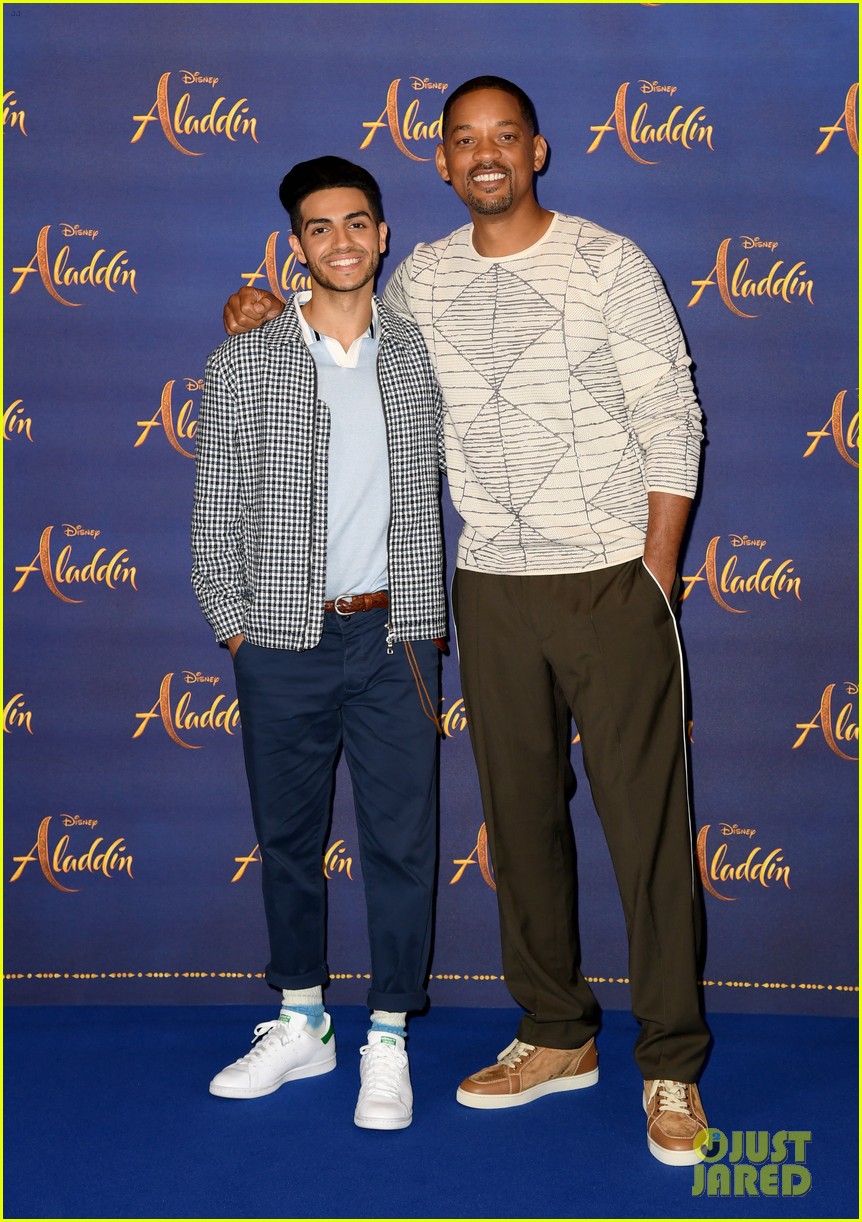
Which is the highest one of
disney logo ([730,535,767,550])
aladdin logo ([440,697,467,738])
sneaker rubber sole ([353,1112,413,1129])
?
disney logo ([730,535,767,550])

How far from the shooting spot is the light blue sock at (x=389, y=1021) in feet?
8.41

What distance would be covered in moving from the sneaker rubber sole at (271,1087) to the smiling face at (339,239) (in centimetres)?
169

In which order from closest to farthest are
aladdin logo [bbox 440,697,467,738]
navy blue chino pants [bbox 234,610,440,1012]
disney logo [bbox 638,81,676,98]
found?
navy blue chino pants [bbox 234,610,440,1012] → disney logo [bbox 638,81,676,98] → aladdin logo [bbox 440,697,467,738]

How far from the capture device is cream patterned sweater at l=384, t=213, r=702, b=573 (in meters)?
2.35

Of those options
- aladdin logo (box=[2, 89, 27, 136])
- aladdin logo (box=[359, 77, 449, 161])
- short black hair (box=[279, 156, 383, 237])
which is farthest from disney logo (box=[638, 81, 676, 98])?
aladdin logo (box=[2, 89, 27, 136])

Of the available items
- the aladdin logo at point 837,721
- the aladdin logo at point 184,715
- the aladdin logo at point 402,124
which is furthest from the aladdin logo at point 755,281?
the aladdin logo at point 184,715

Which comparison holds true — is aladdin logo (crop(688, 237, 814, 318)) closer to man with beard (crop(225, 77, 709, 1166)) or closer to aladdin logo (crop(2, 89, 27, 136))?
man with beard (crop(225, 77, 709, 1166))

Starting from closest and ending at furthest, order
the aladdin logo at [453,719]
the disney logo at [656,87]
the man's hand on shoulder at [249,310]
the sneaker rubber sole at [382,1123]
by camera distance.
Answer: the sneaker rubber sole at [382,1123]
the man's hand on shoulder at [249,310]
the disney logo at [656,87]
the aladdin logo at [453,719]

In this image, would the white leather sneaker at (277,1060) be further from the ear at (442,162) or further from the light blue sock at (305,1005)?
the ear at (442,162)

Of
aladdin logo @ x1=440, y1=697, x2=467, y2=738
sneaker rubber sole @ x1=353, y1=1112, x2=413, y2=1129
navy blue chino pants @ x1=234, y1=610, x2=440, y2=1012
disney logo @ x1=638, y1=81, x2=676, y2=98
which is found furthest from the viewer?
aladdin logo @ x1=440, y1=697, x2=467, y2=738

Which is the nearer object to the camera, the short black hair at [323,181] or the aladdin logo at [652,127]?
the short black hair at [323,181]

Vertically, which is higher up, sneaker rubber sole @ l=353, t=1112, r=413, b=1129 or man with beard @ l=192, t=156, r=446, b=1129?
man with beard @ l=192, t=156, r=446, b=1129

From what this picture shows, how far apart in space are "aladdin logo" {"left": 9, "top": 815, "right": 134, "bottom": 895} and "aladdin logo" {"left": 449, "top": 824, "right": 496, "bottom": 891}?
2.72 ft

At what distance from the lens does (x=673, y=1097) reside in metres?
2.35
